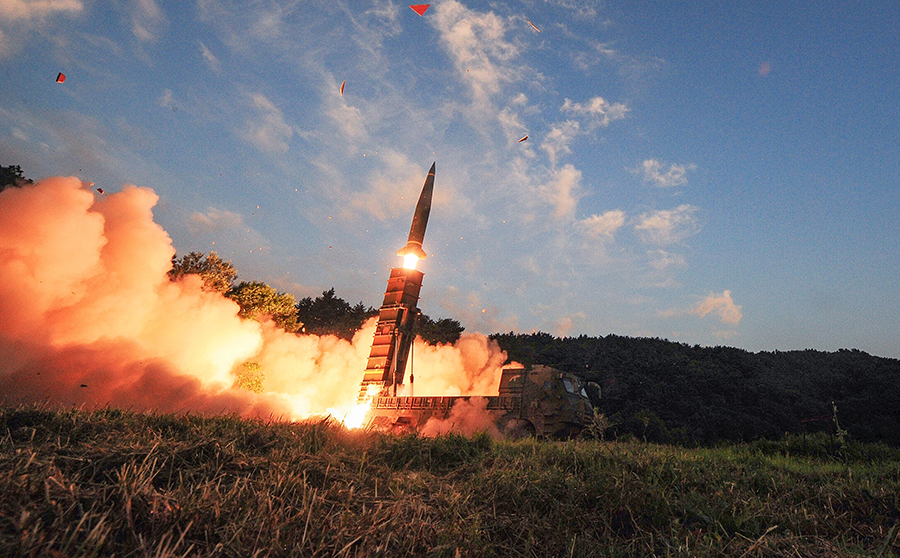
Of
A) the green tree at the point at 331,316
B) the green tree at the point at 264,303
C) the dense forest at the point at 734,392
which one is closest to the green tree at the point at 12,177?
the green tree at the point at 264,303

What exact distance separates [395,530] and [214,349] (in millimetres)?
26072

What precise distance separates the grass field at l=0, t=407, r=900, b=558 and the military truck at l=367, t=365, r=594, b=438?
10842 mm

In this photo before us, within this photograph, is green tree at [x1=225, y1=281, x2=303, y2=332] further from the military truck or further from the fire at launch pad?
the military truck

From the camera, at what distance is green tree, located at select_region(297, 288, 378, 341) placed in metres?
50.5

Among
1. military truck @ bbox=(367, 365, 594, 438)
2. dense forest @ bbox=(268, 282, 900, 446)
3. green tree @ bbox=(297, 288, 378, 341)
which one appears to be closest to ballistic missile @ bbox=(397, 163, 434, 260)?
military truck @ bbox=(367, 365, 594, 438)

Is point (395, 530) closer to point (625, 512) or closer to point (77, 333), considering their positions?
point (625, 512)

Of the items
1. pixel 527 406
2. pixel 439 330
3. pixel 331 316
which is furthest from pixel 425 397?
pixel 331 316

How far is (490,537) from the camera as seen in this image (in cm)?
452

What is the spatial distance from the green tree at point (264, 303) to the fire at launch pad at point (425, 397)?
1524 centimetres

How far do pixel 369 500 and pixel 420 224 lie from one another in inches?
826

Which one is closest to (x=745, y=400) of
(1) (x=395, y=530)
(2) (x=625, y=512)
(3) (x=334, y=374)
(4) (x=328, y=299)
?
(3) (x=334, y=374)

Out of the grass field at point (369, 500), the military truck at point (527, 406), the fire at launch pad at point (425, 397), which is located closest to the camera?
the grass field at point (369, 500)

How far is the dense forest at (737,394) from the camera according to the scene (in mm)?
23234

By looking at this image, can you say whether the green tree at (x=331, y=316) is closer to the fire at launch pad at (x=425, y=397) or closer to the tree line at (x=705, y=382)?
the tree line at (x=705, y=382)
